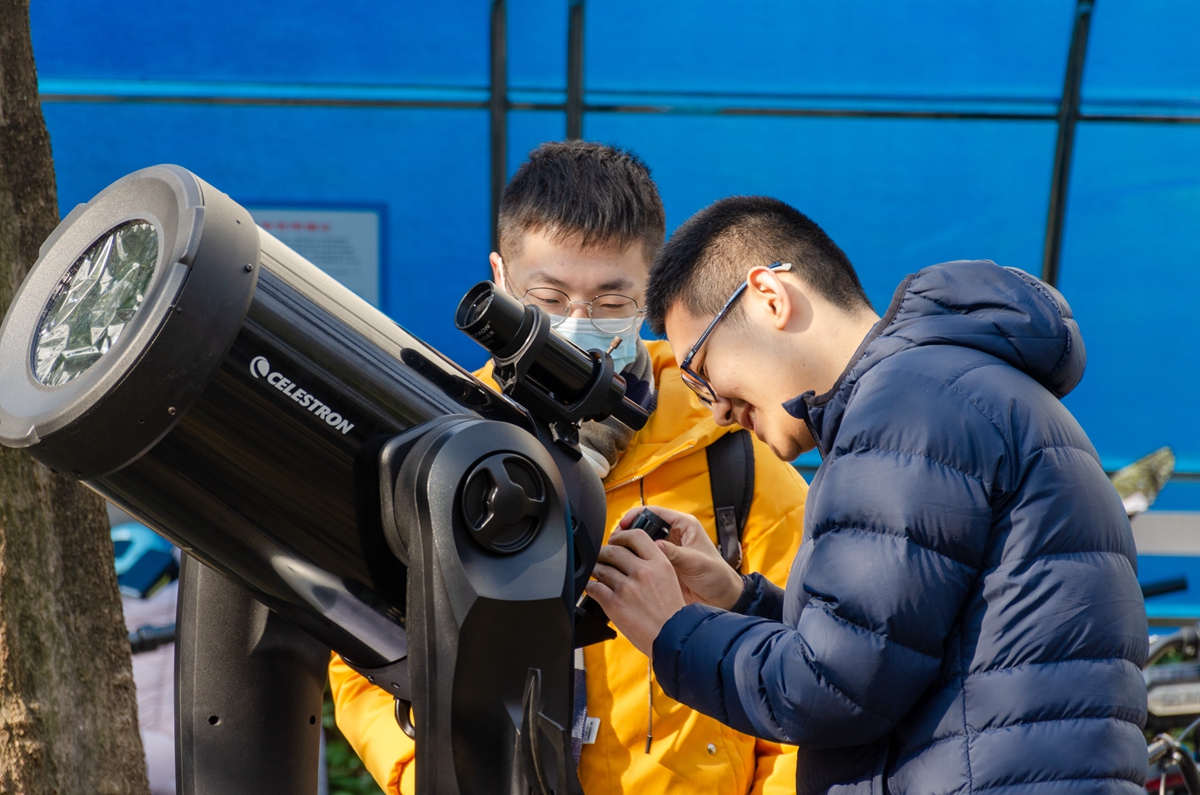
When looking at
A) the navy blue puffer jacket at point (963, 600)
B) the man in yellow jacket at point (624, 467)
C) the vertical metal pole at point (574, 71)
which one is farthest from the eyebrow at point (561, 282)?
the vertical metal pole at point (574, 71)

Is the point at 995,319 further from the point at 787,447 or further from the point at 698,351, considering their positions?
the point at 698,351

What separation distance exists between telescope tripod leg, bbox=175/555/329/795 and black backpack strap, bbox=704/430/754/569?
0.82 m

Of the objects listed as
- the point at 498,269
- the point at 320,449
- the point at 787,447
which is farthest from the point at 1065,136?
the point at 320,449

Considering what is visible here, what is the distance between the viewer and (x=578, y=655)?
1970mm

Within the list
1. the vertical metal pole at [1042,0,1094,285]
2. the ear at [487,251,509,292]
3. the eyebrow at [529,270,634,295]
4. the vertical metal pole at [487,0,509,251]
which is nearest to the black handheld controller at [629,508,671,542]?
the eyebrow at [529,270,634,295]

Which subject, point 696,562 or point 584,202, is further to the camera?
point 584,202

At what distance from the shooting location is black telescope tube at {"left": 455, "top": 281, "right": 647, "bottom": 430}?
4.89ft

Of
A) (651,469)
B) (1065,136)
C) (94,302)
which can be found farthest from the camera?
(1065,136)

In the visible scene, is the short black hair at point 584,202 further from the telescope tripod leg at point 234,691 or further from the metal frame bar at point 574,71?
the metal frame bar at point 574,71

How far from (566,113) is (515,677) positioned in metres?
4.00

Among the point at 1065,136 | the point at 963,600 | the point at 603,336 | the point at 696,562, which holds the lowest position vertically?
the point at 696,562

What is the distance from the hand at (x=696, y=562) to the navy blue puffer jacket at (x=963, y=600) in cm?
33

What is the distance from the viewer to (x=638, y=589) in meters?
1.64

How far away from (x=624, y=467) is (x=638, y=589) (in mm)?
473
